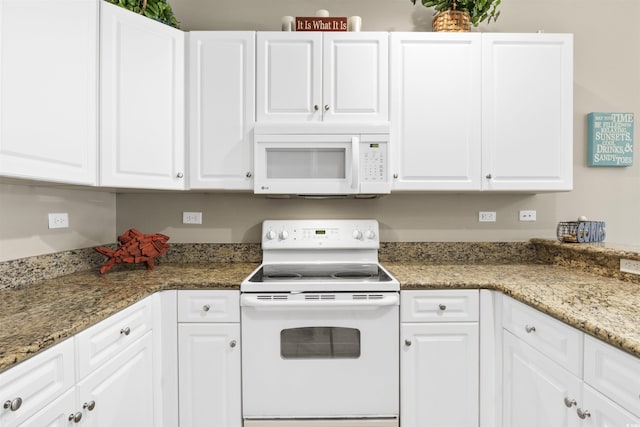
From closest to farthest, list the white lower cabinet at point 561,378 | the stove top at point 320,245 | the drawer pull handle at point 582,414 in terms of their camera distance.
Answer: the white lower cabinet at point 561,378 → the drawer pull handle at point 582,414 → the stove top at point 320,245

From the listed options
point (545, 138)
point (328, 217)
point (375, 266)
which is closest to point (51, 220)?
point (328, 217)

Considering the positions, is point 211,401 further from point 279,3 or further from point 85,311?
point 279,3

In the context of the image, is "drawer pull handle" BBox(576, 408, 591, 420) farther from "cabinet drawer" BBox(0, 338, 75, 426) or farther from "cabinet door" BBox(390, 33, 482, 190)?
"cabinet drawer" BBox(0, 338, 75, 426)

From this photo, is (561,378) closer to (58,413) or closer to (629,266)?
(629,266)

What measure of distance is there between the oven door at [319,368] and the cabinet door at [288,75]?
1046 millimetres

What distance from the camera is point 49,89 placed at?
49.8 inches

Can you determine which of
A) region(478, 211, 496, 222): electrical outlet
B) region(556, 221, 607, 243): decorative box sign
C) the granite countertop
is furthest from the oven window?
region(556, 221, 607, 243): decorative box sign

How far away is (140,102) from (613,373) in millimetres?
2191

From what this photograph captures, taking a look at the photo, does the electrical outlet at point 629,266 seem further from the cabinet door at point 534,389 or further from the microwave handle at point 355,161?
the microwave handle at point 355,161

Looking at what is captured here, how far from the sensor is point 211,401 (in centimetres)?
162

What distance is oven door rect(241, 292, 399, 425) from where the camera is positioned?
5.29 ft

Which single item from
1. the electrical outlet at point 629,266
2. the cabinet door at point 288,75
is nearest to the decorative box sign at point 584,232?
the electrical outlet at point 629,266

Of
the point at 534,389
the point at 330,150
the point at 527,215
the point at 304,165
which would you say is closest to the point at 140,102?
the point at 304,165

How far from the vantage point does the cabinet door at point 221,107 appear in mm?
1893
